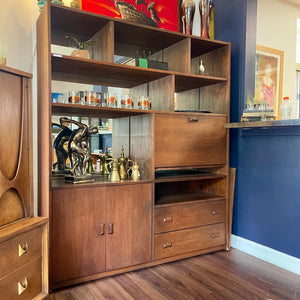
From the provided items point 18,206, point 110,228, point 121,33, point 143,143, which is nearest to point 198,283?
point 110,228

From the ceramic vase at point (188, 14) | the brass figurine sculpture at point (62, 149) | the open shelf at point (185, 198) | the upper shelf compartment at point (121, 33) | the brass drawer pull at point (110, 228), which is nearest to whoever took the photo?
the upper shelf compartment at point (121, 33)

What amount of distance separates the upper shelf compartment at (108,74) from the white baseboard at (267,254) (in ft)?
5.15

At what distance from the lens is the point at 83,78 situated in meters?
2.48

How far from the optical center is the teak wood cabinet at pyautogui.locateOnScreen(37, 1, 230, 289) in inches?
80.0

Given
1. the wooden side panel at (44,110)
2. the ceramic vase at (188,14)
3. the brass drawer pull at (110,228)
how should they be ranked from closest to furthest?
the wooden side panel at (44,110) < the brass drawer pull at (110,228) < the ceramic vase at (188,14)

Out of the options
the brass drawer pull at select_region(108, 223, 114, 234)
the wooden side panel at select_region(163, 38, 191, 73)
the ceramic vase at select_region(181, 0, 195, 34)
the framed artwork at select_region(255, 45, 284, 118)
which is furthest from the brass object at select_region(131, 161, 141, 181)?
the framed artwork at select_region(255, 45, 284, 118)

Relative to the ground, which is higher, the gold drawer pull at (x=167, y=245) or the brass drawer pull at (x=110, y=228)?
the brass drawer pull at (x=110, y=228)

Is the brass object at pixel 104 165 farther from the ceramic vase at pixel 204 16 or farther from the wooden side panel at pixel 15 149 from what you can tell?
the ceramic vase at pixel 204 16

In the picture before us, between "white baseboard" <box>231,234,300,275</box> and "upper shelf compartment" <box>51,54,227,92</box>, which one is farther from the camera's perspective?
"white baseboard" <box>231,234,300,275</box>

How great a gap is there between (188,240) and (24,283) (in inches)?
55.2

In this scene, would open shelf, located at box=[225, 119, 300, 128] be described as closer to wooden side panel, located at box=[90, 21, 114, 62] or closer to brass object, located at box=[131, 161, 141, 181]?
brass object, located at box=[131, 161, 141, 181]

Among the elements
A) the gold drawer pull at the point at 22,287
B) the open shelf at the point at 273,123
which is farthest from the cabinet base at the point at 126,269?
the open shelf at the point at 273,123

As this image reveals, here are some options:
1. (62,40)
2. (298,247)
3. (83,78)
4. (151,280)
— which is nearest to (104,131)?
(83,78)

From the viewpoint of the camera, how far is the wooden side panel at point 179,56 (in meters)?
2.51
